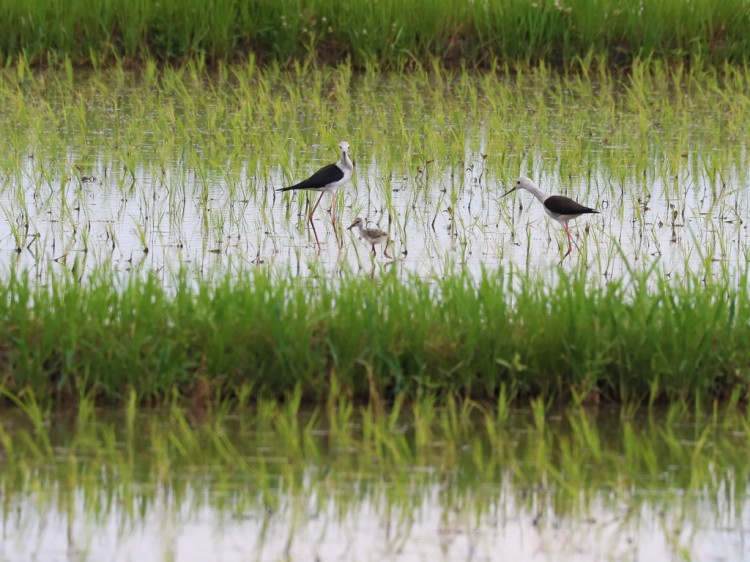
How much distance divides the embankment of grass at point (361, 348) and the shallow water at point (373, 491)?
0.19m

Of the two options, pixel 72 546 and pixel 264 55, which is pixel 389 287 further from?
pixel 264 55

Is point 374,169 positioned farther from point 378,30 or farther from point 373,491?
point 373,491

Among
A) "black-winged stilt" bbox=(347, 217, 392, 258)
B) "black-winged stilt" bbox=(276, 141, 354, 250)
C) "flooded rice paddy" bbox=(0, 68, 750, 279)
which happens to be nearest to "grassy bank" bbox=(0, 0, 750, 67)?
"flooded rice paddy" bbox=(0, 68, 750, 279)

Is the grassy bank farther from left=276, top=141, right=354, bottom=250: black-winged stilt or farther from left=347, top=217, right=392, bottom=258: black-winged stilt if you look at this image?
left=347, top=217, right=392, bottom=258: black-winged stilt

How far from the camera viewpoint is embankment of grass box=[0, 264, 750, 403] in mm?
5367

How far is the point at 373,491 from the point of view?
4.53 meters

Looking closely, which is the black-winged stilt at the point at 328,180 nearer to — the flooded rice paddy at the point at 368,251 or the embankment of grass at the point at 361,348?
→ the flooded rice paddy at the point at 368,251

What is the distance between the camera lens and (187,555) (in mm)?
4062

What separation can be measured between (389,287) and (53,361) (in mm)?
1271

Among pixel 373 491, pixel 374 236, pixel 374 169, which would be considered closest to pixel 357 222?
pixel 374 236

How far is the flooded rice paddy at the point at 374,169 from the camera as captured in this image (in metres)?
8.10

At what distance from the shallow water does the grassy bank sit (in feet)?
30.7

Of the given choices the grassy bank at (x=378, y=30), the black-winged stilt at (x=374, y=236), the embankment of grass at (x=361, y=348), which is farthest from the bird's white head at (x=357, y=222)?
the grassy bank at (x=378, y=30)

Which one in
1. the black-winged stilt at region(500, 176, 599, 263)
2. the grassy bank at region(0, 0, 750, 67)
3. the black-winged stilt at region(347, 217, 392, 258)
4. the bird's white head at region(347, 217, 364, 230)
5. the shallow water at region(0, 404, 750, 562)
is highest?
the grassy bank at region(0, 0, 750, 67)
